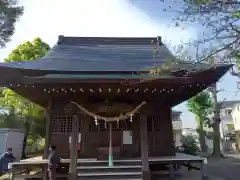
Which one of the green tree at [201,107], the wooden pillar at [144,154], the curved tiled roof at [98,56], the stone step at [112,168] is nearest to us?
the wooden pillar at [144,154]

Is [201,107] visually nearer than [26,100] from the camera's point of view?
No

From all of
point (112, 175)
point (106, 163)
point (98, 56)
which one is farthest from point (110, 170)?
point (98, 56)

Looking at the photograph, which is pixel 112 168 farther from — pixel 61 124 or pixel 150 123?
pixel 61 124

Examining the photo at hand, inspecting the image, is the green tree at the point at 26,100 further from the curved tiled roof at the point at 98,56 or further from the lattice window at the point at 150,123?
the lattice window at the point at 150,123

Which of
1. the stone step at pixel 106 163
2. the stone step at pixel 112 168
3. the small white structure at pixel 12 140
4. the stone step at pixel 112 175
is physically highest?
the small white structure at pixel 12 140

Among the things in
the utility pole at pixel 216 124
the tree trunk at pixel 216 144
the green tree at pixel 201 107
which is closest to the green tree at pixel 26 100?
the green tree at pixel 201 107

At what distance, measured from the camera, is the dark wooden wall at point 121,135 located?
9.74 m

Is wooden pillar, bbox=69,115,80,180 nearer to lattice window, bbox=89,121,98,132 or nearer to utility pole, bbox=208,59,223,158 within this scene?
lattice window, bbox=89,121,98,132

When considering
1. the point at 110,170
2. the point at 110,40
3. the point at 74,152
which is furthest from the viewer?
the point at 110,40

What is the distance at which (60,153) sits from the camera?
9.98 metres

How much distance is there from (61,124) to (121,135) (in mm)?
2737

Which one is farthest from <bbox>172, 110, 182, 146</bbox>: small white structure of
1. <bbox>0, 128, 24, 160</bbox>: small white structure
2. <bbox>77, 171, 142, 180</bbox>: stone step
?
<bbox>77, 171, 142, 180</bbox>: stone step

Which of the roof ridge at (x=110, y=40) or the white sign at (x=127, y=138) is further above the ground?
the roof ridge at (x=110, y=40)

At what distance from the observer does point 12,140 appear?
14.5m
